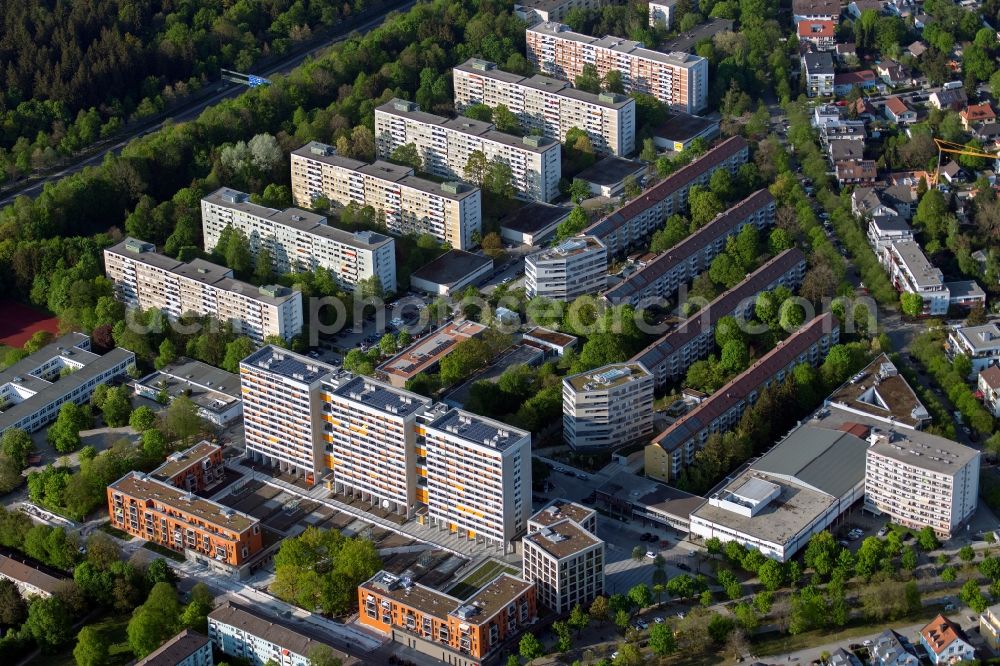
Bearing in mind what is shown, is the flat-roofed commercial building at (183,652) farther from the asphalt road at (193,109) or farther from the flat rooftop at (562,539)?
the asphalt road at (193,109)

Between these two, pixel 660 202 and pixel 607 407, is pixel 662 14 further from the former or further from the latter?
pixel 607 407

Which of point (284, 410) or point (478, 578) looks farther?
point (284, 410)

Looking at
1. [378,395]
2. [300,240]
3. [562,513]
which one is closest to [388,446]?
[378,395]

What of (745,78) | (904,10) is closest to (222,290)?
(745,78)

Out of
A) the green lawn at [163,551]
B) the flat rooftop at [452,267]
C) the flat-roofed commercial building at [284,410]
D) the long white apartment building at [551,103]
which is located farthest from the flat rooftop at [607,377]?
the long white apartment building at [551,103]

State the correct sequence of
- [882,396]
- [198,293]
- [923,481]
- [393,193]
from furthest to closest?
[393,193] → [198,293] → [882,396] → [923,481]

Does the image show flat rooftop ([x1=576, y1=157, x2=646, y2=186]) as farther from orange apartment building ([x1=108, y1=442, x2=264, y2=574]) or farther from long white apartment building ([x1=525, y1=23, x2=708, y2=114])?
orange apartment building ([x1=108, y1=442, x2=264, y2=574])

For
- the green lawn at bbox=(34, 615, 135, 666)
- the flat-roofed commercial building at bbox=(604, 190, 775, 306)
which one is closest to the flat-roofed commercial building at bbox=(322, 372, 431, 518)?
the green lawn at bbox=(34, 615, 135, 666)

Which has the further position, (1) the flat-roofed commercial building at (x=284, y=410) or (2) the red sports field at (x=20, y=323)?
(2) the red sports field at (x=20, y=323)
